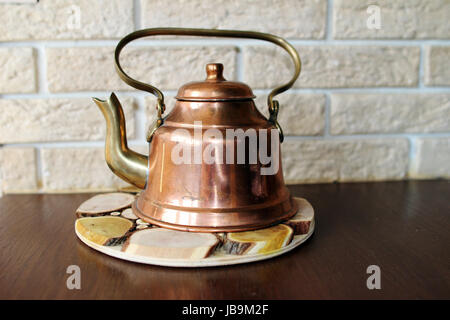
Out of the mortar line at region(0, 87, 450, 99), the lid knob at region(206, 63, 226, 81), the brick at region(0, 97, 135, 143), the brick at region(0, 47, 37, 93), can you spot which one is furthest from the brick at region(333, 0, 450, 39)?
the brick at region(0, 47, 37, 93)

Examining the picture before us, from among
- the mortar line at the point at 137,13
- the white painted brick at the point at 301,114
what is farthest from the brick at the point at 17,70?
the white painted brick at the point at 301,114

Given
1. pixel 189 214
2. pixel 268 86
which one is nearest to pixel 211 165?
pixel 189 214

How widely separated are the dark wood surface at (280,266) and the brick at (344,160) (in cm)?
20

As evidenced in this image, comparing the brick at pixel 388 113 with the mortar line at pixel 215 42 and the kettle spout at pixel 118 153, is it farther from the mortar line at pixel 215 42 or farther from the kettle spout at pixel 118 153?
the kettle spout at pixel 118 153

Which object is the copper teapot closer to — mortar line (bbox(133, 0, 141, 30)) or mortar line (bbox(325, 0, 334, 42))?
mortar line (bbox(133, 0, 141, 30))

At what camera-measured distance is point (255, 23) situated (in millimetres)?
823

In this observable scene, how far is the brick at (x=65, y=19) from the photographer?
0.78 meters

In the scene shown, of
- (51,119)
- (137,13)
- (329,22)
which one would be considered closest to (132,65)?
(137,13)

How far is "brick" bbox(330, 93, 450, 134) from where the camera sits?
34.6 inches

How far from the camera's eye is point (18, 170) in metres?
0.83

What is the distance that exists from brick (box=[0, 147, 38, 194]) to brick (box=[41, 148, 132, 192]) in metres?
0.02

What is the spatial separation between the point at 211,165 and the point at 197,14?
0.41 m

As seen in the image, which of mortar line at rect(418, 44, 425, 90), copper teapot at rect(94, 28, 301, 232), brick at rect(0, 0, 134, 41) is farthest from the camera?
mortar line at rect(418, 44, 425, 90)
